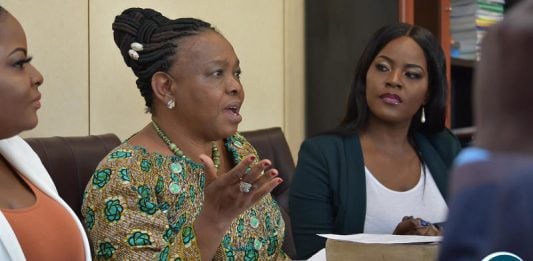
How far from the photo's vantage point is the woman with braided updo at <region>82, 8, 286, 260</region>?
5.03 feet

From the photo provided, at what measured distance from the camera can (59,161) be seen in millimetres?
1910

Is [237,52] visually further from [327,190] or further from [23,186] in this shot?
[23,186]

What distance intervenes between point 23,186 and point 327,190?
854 mm

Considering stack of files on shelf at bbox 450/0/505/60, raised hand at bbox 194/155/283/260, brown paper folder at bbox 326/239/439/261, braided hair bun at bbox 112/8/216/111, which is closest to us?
brown paper folder at bbox 326/239/439/261

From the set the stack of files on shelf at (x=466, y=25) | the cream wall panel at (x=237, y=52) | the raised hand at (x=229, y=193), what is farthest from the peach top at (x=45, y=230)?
the stack of files on shelf at (x=466, y=25)

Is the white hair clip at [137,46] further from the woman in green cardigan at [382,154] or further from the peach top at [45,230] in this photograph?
the woman in green cardigan at [382,154]

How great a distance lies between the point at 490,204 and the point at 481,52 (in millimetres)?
75

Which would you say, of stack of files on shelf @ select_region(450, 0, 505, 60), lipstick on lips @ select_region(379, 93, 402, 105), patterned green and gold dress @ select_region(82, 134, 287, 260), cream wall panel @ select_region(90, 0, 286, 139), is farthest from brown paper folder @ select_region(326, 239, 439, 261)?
stack of files on shelf @ select_region(450, 0, 505, 60)

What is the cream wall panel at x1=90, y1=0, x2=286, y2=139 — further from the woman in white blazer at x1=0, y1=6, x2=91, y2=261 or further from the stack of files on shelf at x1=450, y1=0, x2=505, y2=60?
the woman in white blazer at x1=0, y1=6, x2=91, y2=261

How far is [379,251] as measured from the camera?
1.25 m

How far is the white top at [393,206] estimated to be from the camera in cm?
202

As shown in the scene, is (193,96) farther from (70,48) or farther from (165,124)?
(70,48)

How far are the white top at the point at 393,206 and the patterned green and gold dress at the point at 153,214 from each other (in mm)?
342

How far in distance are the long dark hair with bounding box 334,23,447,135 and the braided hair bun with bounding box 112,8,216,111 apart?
0.55m
